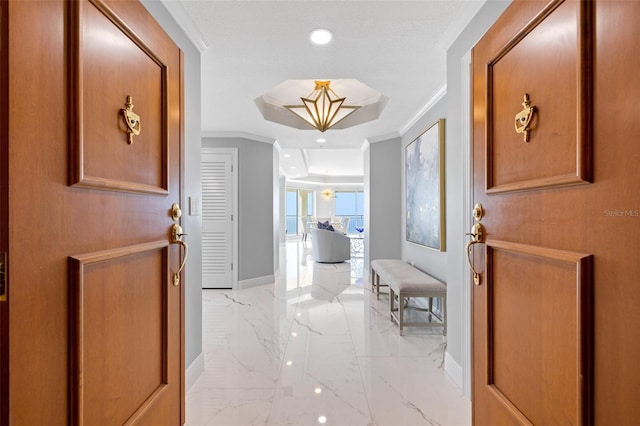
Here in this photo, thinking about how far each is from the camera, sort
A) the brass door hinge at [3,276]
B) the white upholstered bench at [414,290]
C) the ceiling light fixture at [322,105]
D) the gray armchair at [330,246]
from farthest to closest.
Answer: the gray armchair at [330,246] < the ceiling light fixture at [322,105] < the white upholstered bench at [414,290] < the brass door hinge at [3,276]

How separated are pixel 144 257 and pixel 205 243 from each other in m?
3.75

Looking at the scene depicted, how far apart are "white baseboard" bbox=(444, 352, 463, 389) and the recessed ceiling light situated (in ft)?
7.65

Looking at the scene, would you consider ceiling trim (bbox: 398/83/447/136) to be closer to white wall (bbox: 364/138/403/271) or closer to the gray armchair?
white wall (bbox: 364/138/403/271)

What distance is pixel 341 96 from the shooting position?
3.96 m

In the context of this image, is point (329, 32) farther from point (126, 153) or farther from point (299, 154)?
point (299, 154)

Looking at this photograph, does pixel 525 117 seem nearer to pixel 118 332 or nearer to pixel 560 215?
pixel 560 215

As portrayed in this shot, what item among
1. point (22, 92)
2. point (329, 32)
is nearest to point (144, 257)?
point (22, 92)

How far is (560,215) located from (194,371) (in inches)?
88.3

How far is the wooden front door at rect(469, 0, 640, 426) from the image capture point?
0.72m

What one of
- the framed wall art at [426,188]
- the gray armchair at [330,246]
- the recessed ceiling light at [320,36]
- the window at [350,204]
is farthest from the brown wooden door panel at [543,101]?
the window at [350,204]

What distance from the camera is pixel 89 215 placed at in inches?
33.9

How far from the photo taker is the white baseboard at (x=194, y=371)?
2.05 meters

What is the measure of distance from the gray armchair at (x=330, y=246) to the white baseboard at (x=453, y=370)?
15.7 ft

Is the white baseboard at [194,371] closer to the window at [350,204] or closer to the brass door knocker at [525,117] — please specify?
the brass door knocker at [525,117]
